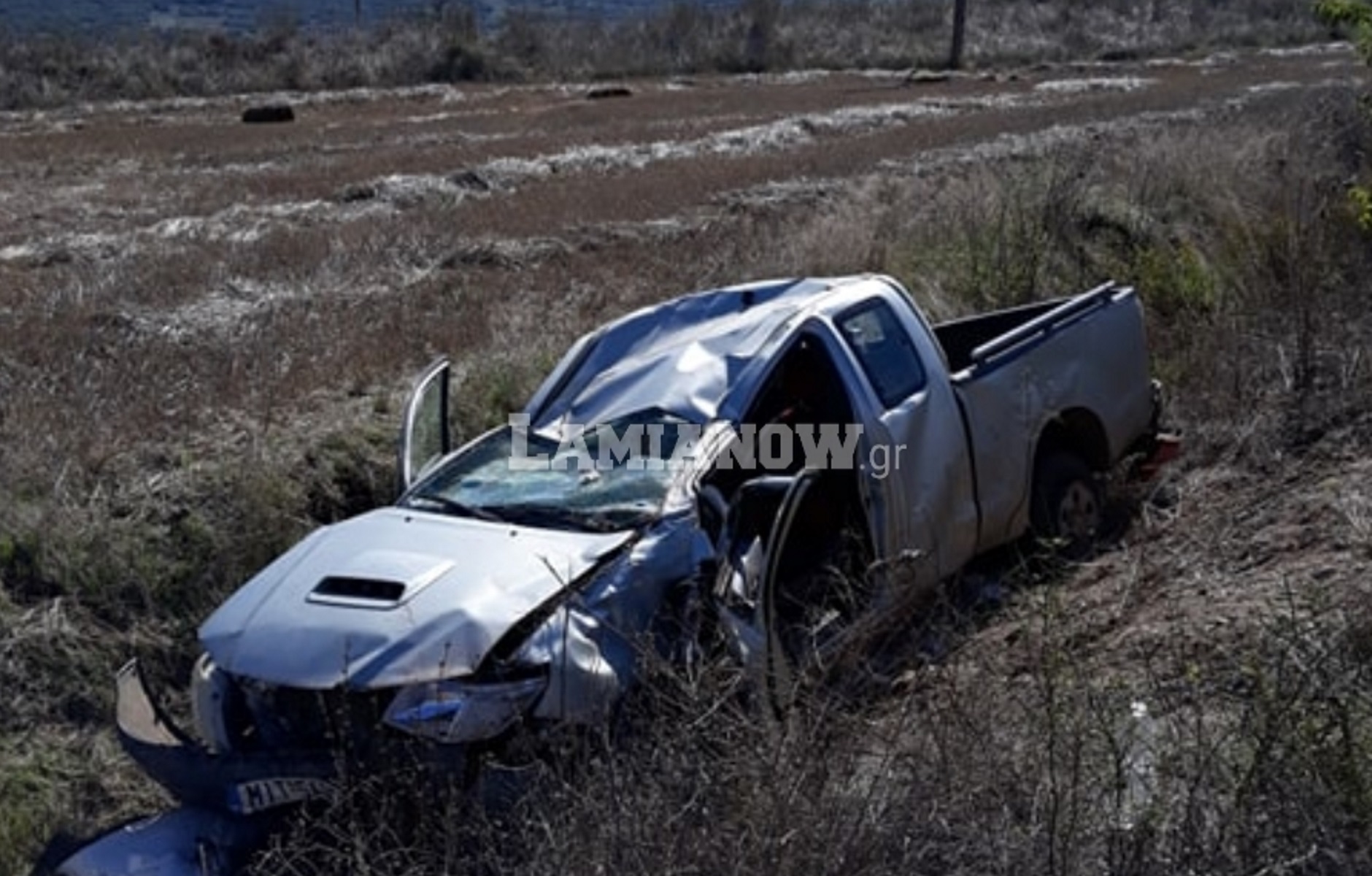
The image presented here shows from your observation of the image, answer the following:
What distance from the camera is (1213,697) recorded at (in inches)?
212

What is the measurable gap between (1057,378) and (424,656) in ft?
14.2

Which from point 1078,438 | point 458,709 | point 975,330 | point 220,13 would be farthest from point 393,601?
point 220,13

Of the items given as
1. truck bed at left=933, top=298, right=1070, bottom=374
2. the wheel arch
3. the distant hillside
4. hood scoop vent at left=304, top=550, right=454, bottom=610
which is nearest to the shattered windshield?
hood scoop vent at left=304, top=550, right=454, bottom=610

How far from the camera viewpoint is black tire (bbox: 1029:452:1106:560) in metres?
8.29

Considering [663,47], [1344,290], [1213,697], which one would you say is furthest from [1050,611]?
[663,47]

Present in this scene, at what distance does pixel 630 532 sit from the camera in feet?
19.3

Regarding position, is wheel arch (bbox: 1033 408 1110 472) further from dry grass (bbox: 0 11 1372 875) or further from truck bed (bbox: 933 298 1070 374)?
truck bed (bbox: 933 298 1070 374)

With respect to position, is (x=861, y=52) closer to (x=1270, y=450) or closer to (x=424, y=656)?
(x=1270, y=450)

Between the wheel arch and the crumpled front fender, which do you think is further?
the wheel arch

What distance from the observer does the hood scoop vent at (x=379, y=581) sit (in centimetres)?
546

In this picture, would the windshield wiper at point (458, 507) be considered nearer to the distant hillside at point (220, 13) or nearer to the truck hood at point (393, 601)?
the truck hood at point (393, 601)

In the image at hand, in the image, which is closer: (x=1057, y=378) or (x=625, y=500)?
(x=625, y=500)

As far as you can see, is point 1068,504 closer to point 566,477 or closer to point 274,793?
point 566,477

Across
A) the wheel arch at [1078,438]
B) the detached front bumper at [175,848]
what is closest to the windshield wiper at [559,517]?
the detached front bumper at [175,848]
